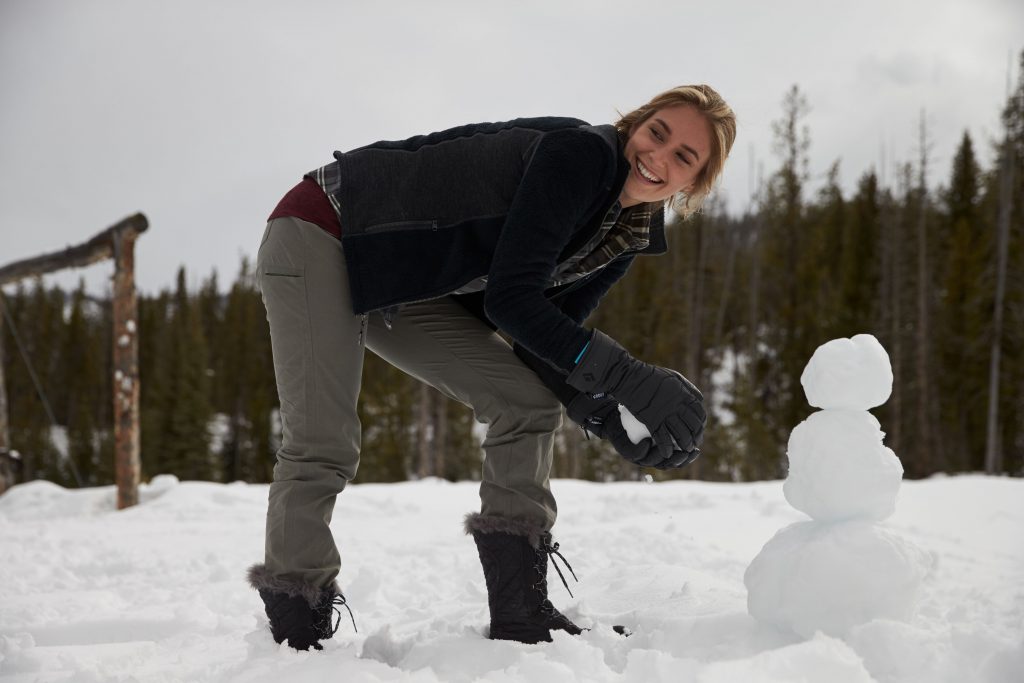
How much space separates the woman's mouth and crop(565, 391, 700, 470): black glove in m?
Answer: 0.60

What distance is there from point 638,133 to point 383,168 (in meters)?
0.69

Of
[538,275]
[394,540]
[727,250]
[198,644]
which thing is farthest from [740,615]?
[727,250]

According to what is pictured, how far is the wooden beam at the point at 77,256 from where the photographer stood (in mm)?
7355

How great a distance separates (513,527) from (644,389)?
51cm

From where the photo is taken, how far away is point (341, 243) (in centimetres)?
193

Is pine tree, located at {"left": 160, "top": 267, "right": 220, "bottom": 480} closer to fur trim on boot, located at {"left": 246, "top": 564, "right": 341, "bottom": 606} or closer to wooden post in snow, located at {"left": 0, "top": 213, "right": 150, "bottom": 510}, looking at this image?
wooden post in snow, located at {"left": 0, "top": 213, "right": 150, "bottom": 510}

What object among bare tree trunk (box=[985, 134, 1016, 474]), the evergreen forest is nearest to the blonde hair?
the evergreen forest

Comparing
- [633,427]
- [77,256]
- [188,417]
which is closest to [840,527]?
[633,427]

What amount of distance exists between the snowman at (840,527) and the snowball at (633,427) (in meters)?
0.46

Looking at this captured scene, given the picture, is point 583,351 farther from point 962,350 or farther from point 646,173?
point 962,350

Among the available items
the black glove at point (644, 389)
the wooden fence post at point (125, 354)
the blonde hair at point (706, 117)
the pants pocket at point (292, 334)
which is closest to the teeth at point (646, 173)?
the blonde hair at point (706, 117)

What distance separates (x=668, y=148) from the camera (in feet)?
6.07

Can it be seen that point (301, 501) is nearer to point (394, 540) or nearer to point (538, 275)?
point (538, 275)

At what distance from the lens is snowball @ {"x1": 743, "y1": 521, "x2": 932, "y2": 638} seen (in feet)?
5.76
